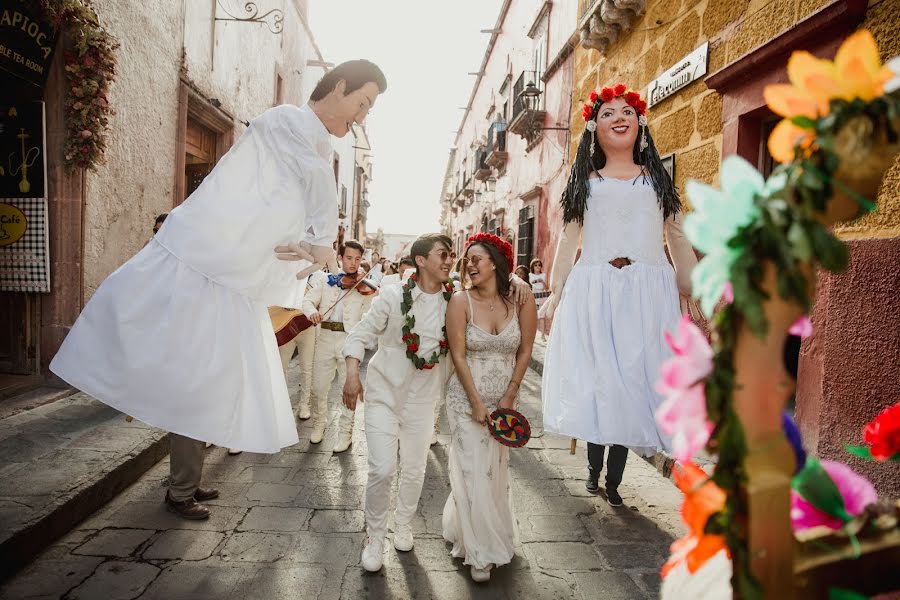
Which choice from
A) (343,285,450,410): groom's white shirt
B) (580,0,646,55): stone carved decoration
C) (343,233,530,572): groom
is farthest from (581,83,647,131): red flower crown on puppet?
(580,0,646,55): stone carved decoration

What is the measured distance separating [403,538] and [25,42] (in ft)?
16.6

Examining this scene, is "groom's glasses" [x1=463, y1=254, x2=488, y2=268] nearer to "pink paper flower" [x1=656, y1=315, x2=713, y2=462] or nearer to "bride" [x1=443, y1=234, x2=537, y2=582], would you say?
"bride" [x1=443, y1=234, x2=537, y2=582]

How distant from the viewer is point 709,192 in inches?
30.9

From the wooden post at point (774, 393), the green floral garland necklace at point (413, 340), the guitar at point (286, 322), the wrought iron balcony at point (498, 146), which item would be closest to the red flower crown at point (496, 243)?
the green floral garland necklace at point (413, 340)

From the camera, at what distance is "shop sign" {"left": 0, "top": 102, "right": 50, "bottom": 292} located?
555 cm

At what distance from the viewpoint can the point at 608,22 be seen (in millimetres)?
7305

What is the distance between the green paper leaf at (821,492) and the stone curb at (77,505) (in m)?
3.12

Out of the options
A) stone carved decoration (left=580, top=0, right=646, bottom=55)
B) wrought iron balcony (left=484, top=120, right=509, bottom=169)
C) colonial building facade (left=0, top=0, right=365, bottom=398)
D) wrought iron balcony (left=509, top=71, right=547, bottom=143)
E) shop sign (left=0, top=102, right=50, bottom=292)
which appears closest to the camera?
shop sign (left=0, top=102, right=50, bottom=292)

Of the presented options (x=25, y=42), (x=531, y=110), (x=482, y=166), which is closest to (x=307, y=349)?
(x=25, y=42)

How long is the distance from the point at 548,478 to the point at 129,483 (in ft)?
9.18

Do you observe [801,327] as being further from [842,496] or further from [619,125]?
[619,125]

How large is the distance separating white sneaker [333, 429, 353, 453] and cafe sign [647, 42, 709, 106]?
4306 millimetres

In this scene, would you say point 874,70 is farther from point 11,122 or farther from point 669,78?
point 11,122

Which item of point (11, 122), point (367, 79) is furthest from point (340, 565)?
point (11, 122)
